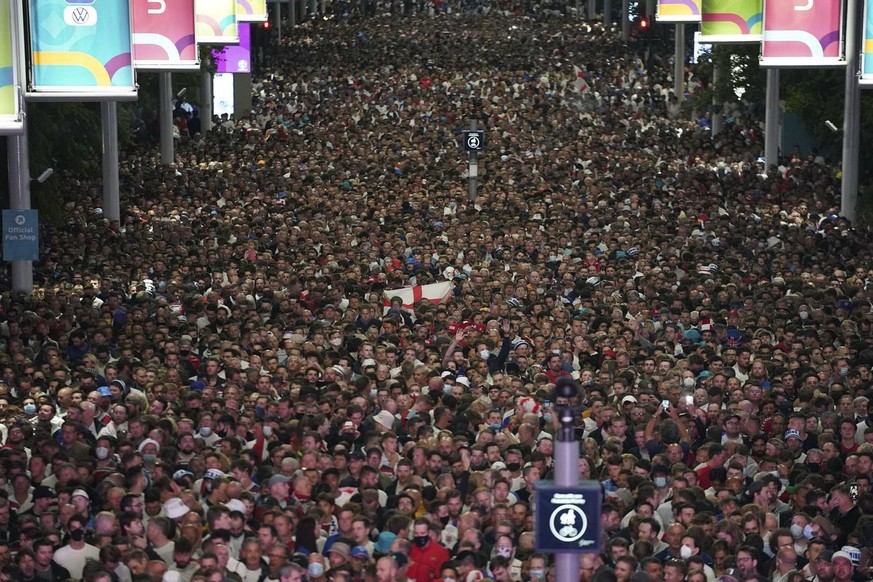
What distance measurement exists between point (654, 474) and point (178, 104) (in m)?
43.4

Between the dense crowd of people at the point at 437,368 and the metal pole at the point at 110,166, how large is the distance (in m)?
0.62

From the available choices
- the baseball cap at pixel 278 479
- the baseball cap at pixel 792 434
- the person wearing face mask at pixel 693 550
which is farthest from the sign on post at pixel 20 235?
the person wearing face mask at pixel 693 550

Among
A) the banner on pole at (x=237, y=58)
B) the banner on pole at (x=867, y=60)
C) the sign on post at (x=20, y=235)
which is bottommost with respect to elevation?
the sign on post at (x=20, y=235)

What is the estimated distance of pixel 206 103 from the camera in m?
58.7

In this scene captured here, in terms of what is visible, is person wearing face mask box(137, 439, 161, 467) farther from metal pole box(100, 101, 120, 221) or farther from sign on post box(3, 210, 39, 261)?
metal pole box(100, 101, 120, 221)

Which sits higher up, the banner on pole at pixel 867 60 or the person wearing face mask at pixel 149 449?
the banner on pole at pixel 867 60

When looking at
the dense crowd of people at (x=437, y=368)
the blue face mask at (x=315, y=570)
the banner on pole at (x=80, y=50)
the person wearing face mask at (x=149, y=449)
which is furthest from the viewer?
the banner on pole at (x=80, y=50)

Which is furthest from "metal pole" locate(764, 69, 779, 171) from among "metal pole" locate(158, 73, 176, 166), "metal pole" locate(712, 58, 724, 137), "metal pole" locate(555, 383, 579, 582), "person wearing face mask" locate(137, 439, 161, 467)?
"metal pole" locate(555, 383, 579, 582)

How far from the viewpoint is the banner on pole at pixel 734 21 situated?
35.5m

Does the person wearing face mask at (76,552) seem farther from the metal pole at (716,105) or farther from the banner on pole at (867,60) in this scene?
the metal pole at (716,105)

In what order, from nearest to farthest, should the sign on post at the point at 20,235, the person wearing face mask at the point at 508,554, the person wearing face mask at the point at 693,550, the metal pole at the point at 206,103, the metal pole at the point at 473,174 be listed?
the person wearing face mask at the point at 508,554 < the person wearing face mask at the point at 693,550 < the sign on post at the point at 20,235 < the metal pole at the point at 473,174 < the metal pole at the point at 206,103

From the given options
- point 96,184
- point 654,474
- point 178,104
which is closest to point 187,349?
point 654,474

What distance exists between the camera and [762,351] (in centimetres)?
2361

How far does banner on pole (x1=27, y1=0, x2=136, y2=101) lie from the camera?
20438 mm
